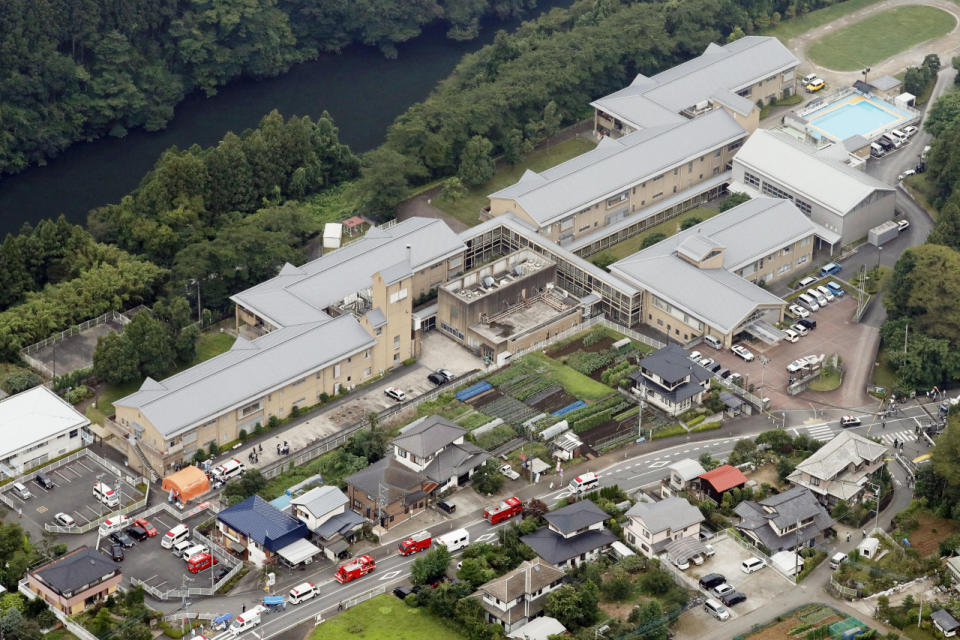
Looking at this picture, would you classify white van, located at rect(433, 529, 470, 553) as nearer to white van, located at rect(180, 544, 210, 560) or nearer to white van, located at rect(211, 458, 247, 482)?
white van, located at rect(180, 544, 210, 560)

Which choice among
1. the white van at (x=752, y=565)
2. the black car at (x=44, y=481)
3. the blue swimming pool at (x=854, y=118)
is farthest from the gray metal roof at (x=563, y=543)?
the blue swimming pool at (x=854, y=118)

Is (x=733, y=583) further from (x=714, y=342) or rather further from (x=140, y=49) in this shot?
(x=140, y=49)

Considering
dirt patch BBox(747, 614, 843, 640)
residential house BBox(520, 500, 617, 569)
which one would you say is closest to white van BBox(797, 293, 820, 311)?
residential house BBox(520, 500, 617, 569)

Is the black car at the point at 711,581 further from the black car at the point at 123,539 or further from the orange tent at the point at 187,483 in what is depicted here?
the black car at the point at 123,539

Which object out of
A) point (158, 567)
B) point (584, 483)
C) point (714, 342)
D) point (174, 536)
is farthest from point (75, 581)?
point (714, 342)

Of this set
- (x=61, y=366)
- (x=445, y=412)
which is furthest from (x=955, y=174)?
(x=61, y=366)

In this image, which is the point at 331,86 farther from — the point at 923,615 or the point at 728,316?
the point at 923,615
